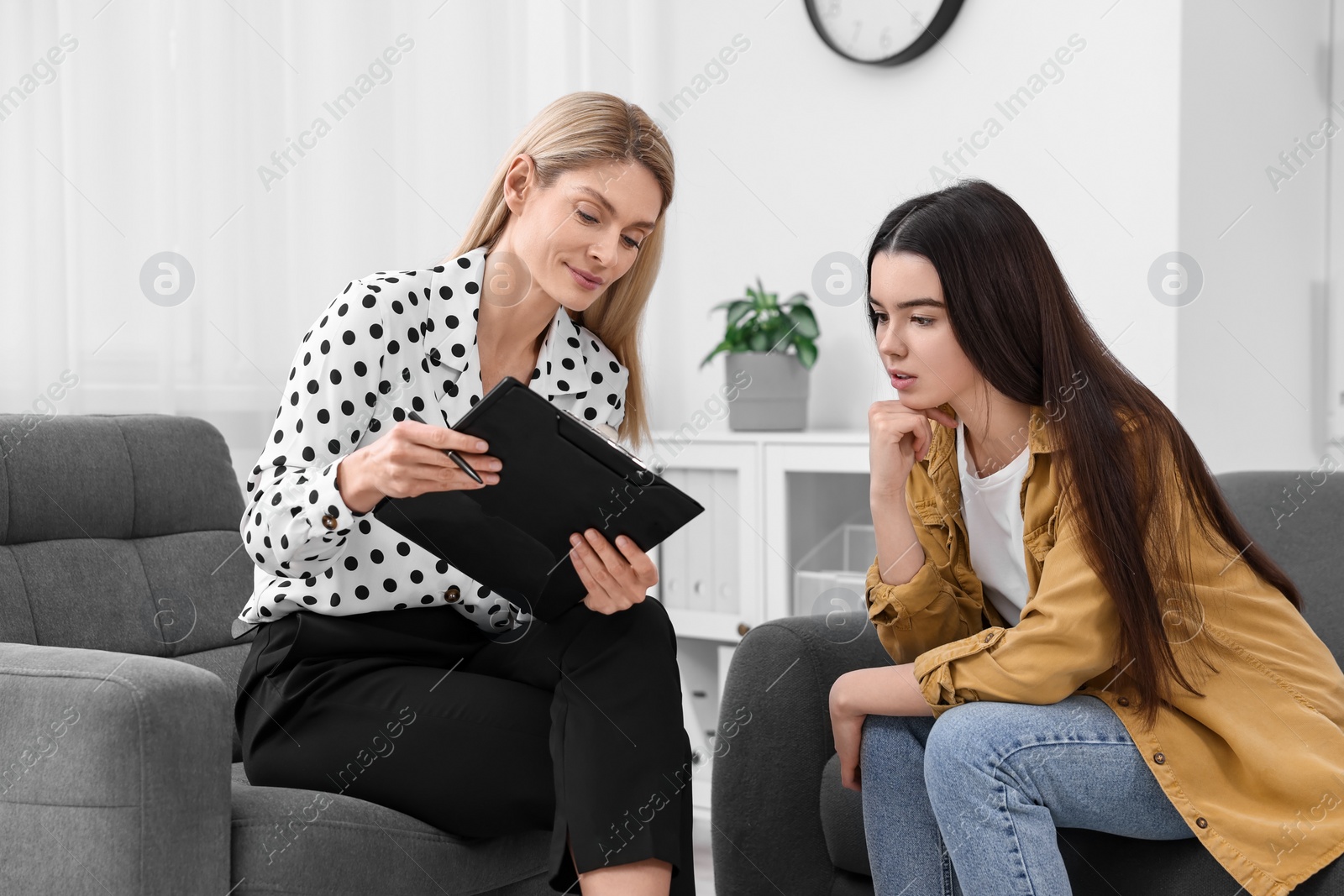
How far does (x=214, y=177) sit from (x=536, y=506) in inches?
50.1

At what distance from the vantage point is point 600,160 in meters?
1.37

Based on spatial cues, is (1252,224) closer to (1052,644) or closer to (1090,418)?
(1090,418)

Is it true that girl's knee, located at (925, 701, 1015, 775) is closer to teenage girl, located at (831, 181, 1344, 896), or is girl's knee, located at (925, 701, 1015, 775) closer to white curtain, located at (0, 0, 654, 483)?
teenage girl, located at (831, 181, 1344, 896)

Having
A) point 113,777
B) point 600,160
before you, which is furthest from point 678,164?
point 113,777

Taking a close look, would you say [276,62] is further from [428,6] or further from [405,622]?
[405,622]

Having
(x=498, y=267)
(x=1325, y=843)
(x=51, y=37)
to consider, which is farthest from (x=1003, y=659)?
(x=51, y=37)

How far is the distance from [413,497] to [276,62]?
1382mm

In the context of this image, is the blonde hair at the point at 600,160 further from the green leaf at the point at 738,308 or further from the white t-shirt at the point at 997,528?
the green leaf at the point at 738,308

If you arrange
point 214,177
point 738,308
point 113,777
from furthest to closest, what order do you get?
point 738,308 → point 214,177 → point 113,777

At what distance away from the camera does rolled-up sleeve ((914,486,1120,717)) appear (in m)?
1.19

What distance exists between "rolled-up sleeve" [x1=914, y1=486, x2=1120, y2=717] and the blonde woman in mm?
315

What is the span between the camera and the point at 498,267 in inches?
57.6

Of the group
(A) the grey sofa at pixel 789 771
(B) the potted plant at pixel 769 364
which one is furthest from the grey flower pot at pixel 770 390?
(A) the grey sofa at pixel 789 771

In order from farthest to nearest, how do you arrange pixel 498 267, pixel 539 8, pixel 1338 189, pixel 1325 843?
pixel 539 8 → pixel 1338 189 → pixel 498 267 → pixel 1325 843
